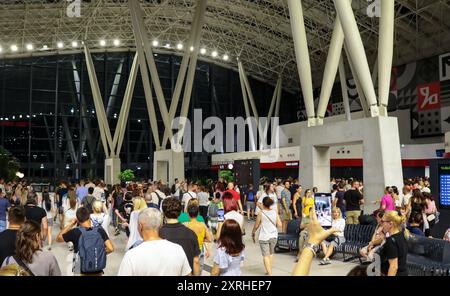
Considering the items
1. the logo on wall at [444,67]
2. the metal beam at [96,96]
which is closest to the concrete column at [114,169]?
the metal beam at [96,96]

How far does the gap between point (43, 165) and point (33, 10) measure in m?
14.1

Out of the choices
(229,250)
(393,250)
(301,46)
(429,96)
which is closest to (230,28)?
(429,96)

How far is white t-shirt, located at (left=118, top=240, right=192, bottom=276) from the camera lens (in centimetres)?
325

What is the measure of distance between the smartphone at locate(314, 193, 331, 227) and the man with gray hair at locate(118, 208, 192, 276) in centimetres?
740

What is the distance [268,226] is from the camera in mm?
8359

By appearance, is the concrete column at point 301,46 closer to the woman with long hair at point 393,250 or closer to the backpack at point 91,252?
the woman with long hair at point 393,250

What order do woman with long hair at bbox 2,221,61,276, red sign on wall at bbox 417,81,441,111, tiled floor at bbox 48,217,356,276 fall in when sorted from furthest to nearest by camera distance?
red sign on wall at bbox 417,81,441,111 → tiled floor at bbox 48,217,356,276 → woman with long hair at bbox 2,221,61,276

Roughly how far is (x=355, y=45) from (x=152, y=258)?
13123 millimetres

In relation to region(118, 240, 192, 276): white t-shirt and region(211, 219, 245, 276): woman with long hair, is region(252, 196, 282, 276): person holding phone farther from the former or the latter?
region(118, 240, 192, 276): white t-shirt

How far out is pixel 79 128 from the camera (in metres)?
43.6

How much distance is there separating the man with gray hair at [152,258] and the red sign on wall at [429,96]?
3279 centimetres

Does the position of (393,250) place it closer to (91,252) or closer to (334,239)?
(91,252)

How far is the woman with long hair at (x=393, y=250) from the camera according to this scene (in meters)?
4.76

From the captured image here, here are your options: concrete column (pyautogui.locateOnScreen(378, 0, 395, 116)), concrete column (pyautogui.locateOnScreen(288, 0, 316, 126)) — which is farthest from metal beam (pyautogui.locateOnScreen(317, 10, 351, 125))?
concrete column (pyautogui.locateOnScreen(378, 0, 395, 116))
